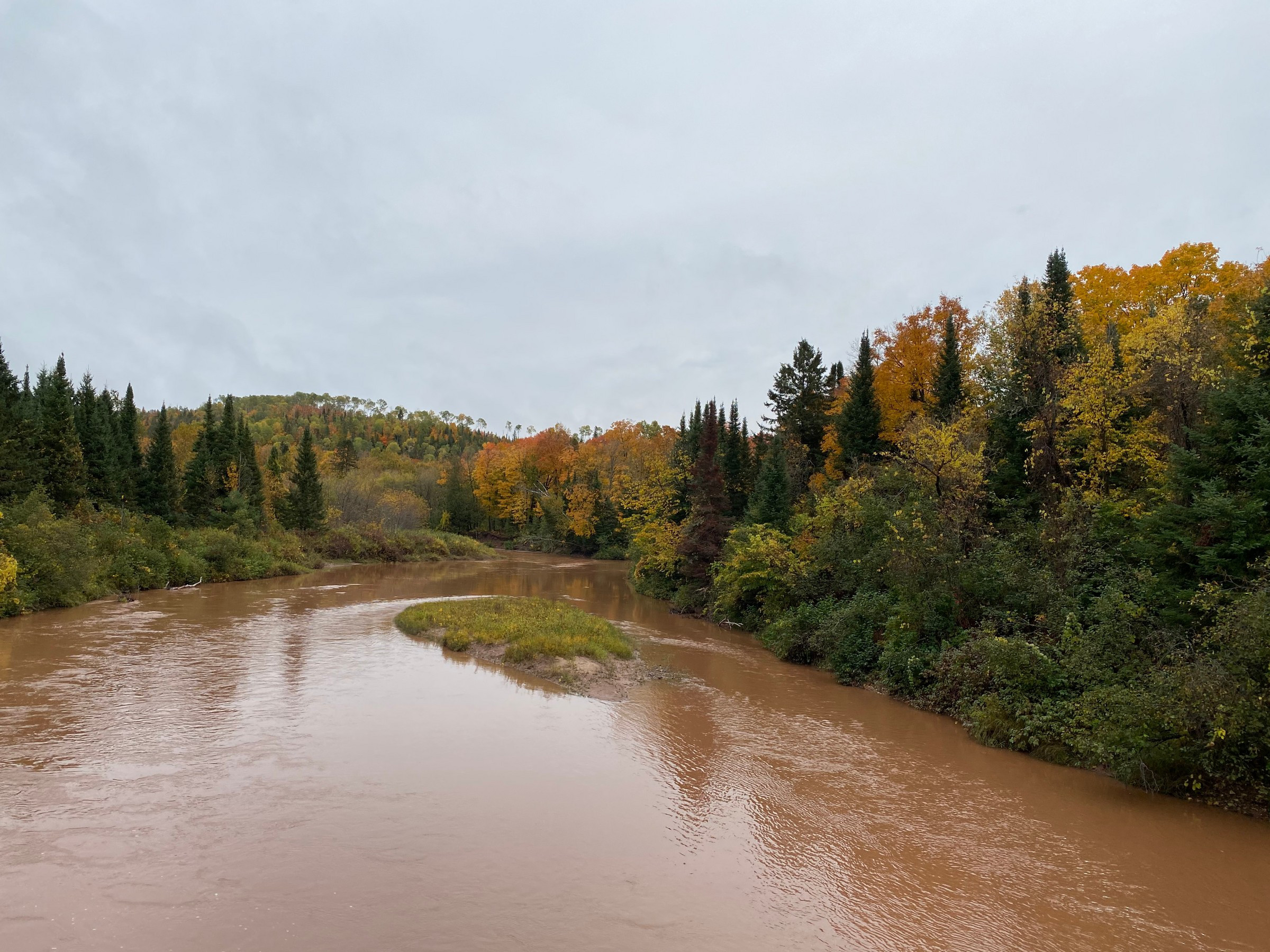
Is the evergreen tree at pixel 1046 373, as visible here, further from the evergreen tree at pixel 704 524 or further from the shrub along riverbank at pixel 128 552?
the shrub along riverbank at pixel 128 552

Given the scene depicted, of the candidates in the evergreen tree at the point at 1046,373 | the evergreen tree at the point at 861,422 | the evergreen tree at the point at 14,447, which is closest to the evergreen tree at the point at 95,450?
the evergreen tree at the point at 14,447

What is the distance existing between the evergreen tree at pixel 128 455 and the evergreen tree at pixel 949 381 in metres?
54.2

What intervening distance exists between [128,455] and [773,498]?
5339 centimetres

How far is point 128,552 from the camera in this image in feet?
120

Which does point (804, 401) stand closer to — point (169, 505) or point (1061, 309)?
point (1061, 309)

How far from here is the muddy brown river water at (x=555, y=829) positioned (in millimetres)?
8148

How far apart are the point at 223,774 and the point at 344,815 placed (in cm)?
301

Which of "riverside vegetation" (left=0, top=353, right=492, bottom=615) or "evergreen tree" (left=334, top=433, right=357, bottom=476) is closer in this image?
"riverside vegetation" (left=0, top=353, right=492, bottom=615)

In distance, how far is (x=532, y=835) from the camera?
10.4 meters

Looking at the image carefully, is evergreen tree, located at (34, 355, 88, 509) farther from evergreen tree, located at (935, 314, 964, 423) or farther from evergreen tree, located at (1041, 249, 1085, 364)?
evergreen tree, located at (1041, 249, 1085, 364)

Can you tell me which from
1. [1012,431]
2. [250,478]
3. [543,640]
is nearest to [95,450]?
[250,478]

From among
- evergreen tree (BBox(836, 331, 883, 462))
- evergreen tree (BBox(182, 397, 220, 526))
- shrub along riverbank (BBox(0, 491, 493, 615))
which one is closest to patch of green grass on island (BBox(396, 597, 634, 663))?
shrub along riverbank (BBox(0, 491, 493, 615))

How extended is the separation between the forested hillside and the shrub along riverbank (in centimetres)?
2765

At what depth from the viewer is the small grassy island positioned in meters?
20.8
